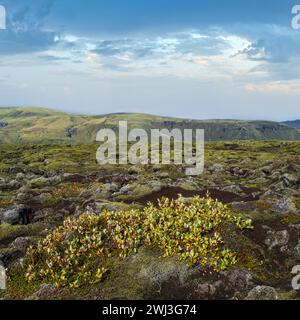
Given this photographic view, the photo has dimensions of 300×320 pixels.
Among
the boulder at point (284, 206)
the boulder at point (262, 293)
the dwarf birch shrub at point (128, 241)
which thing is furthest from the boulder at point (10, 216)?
the boulder at point (262, 293)

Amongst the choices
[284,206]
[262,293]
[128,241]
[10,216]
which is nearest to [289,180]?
[284,206]

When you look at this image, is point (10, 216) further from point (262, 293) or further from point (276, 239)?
point (262, 293)

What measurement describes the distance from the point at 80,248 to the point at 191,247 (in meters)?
7.98

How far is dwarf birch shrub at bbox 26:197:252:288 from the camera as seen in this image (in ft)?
92.4

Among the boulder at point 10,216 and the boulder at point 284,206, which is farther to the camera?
the boulder at point 10,216

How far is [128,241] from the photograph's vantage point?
30.6 metres

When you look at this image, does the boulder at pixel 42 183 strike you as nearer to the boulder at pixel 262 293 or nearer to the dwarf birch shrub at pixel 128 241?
the dwarf birch shrub at pixel 128 241

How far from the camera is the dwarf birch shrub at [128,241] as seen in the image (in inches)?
1109
